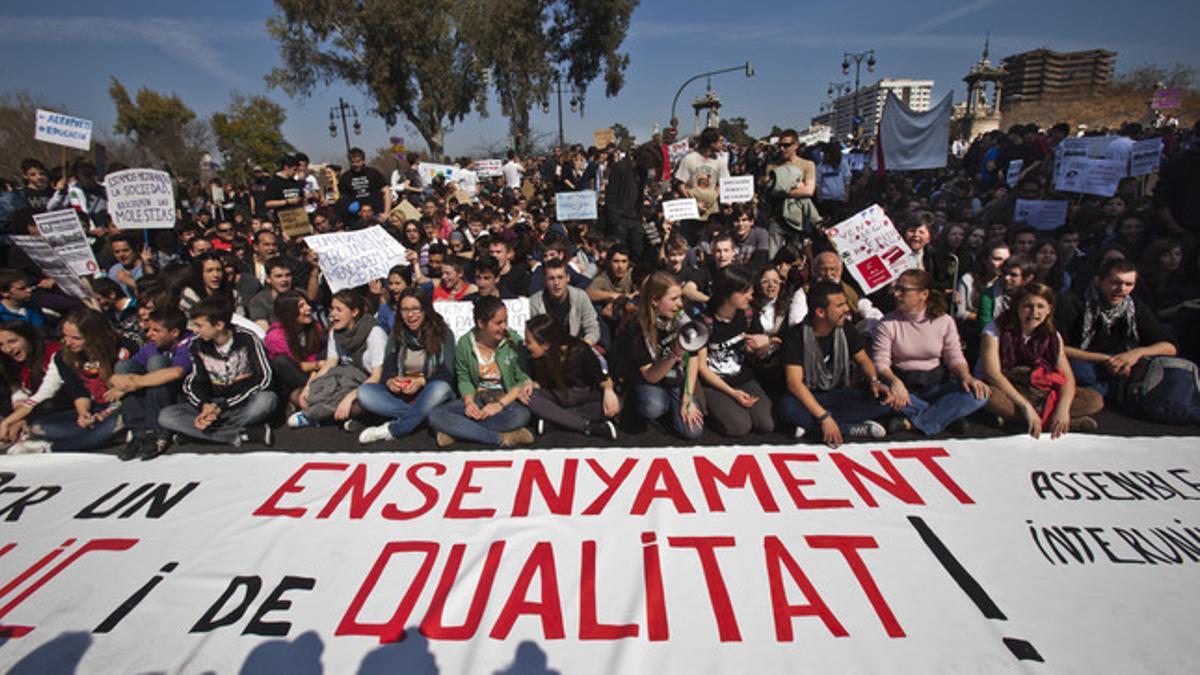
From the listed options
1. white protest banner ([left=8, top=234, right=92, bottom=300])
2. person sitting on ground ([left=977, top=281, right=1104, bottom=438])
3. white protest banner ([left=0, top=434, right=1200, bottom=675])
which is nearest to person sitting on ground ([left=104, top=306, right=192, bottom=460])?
white protest banner ([left=0, top=434, right=1200, bottom=675])

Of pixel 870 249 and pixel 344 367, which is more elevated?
pixel 870 249

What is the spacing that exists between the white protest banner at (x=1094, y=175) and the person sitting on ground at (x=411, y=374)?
820 cm

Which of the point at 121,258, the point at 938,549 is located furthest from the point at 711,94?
the point at 938,549

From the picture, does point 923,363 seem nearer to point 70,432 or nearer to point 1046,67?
point 70,432

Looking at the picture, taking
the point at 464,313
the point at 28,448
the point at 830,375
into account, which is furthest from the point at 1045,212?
the point at 28,448

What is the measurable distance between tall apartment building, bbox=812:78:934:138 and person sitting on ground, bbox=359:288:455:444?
30.4 metres

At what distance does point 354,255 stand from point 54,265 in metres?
3.15

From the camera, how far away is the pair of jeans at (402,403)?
4.74 meters

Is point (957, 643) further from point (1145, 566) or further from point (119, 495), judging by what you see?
point (119, 495)

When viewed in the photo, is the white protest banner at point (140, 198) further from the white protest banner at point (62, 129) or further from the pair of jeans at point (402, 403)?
the pair of jeans at point (402, 403)

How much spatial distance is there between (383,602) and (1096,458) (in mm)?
4459

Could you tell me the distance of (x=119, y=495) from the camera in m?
3.85

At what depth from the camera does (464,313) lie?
5.46 meters

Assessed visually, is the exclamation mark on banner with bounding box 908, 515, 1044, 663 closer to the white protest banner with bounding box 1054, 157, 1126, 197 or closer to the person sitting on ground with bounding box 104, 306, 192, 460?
the person sitting on ground with bounding box 104, 306, 192, 460
